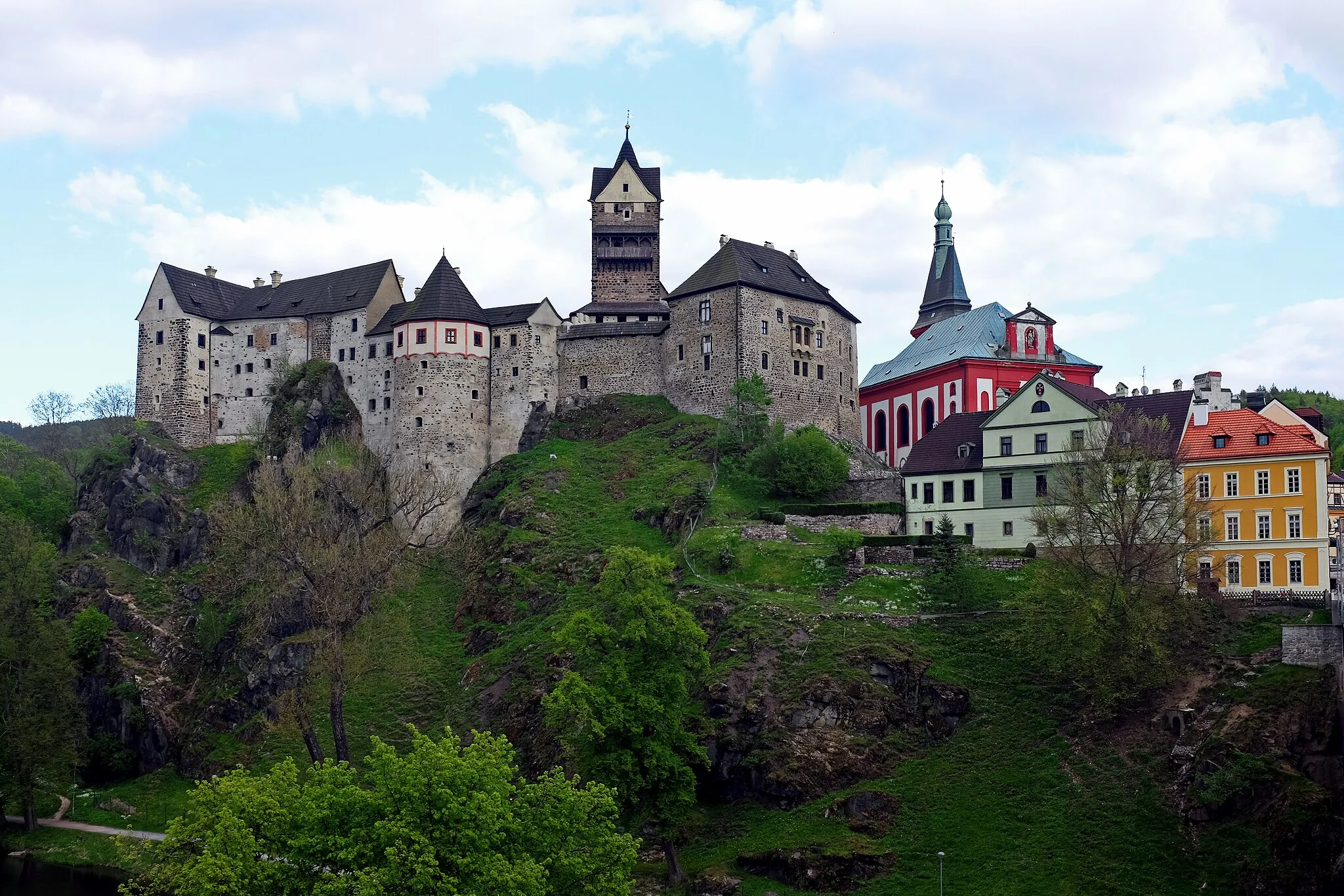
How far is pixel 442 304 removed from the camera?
83.2 m

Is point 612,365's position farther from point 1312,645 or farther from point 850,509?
point 1312,645

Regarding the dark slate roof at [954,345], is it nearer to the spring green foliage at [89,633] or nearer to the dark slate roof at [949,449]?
the dark slate roof at [949,449]

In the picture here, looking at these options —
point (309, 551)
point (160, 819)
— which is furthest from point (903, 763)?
point (160, 819)

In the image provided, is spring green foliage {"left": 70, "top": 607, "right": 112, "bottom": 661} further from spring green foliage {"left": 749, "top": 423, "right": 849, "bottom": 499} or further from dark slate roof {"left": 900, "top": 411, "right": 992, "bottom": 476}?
dark slate roof {"left": 900, "top": 411, "right": 992, "bottom": 476}

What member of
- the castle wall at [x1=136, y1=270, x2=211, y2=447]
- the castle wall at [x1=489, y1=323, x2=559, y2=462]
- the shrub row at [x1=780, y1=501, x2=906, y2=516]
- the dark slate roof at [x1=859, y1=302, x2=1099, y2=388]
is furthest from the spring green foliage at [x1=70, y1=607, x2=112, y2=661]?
the dark slate roof at [x1=859, y1=302, x2=1099, y2=388]

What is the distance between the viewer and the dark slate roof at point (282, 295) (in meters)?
89.4

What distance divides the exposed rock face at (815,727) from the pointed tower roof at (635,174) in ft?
162

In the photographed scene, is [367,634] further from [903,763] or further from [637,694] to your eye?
[903,763]

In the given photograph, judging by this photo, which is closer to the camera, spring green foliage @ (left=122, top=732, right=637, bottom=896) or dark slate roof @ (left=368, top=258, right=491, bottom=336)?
spring green foliage @ (left=122, top=732, right=637, bottom=896)

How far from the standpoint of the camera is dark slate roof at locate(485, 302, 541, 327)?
3334 inches

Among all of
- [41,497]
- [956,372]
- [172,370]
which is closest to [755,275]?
[956,372]

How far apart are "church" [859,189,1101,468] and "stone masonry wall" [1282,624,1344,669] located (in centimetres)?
3014

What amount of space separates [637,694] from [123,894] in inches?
706

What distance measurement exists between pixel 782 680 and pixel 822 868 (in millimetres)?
9792
